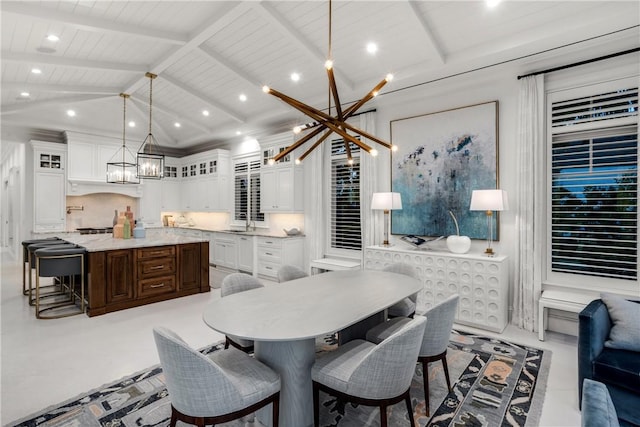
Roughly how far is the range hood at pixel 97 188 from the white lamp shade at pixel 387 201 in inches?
258

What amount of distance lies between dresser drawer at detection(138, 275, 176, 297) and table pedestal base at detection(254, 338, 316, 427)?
3553 millimetres

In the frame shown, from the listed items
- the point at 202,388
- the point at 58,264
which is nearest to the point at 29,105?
the point at 58,264

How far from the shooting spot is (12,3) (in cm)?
315

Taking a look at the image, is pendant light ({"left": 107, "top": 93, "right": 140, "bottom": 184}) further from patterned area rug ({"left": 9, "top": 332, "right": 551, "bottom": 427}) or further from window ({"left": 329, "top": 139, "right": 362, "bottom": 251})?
patterned area rug ({"left": 9, "top": 332, "right": 551, "bottom": 427})

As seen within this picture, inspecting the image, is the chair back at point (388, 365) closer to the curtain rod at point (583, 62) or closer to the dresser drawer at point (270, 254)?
the curtain rod at point (583, 62)

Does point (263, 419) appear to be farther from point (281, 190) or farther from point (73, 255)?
point (281, 190)

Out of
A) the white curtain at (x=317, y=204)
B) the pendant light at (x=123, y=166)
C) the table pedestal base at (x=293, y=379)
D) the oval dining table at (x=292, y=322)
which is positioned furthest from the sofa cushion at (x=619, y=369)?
the pendant light at (x=123, y=166)

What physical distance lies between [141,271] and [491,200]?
477 centimetres

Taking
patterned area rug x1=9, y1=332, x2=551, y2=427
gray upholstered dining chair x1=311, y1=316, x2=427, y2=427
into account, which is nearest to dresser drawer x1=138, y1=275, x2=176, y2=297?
patterned area rug x1=9, y1=332, x2=551, y2=427

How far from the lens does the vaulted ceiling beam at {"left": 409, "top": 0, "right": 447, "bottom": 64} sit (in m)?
3.26

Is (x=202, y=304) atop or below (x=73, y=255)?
below

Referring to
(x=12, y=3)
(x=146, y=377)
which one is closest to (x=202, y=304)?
(x=146, y=377)

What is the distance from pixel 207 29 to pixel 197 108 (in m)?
2.94

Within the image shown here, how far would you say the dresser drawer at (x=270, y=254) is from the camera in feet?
20.1
